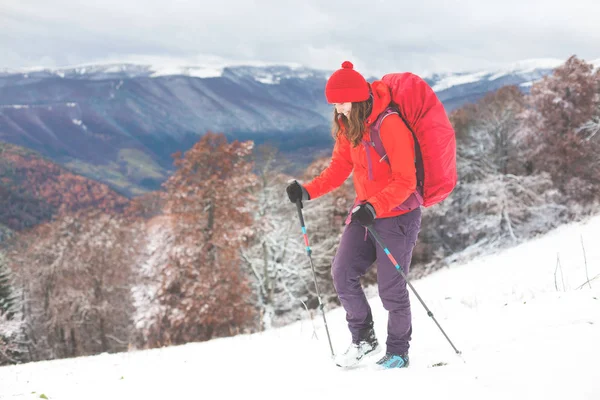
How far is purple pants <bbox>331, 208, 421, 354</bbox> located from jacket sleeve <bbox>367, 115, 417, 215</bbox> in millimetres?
326

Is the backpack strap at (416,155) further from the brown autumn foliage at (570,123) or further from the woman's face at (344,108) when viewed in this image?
the brown autumn foliage at (570,123)

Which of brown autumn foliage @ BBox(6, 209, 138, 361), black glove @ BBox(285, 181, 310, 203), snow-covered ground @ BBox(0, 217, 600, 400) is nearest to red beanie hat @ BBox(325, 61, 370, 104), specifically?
black glove @ BBox(285, 181, 310, 203)

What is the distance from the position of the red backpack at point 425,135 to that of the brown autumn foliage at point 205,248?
13584mm

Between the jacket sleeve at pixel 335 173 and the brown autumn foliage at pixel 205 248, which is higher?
the jacket sleeve at pixel 335 173

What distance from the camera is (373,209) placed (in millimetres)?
2963

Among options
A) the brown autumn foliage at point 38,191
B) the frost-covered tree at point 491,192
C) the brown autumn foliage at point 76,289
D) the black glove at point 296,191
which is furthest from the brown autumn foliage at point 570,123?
the brown autumn foliage at point 38,191

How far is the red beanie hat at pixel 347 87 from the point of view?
10.1ft

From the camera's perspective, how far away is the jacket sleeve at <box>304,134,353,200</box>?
3715mm

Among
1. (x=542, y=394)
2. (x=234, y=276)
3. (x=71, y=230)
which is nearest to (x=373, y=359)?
(x=542, y=394)

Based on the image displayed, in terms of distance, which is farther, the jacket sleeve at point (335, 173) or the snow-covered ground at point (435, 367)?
the jacket sleeve at point (335, 173)

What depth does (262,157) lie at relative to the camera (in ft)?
78.6

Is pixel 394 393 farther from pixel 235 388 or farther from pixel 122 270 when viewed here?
pixel 122 270

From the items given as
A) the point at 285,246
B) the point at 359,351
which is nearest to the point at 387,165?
the point at 359,351

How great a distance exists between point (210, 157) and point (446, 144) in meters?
15.9
